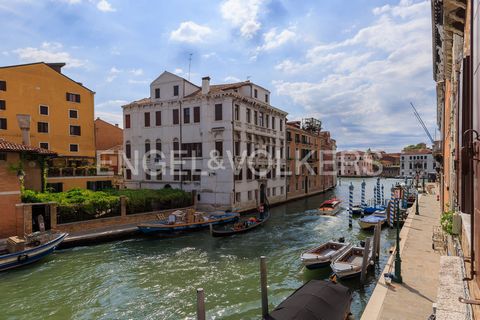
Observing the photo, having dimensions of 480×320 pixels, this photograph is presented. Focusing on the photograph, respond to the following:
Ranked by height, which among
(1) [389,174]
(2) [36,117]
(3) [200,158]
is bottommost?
(1) [389,174]

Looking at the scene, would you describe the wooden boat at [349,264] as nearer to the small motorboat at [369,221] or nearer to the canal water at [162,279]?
the canal water at [162,279]

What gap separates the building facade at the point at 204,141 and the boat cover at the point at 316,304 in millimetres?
19655

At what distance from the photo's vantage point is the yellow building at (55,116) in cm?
2823

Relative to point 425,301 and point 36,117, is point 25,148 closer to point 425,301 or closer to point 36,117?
point 36,117

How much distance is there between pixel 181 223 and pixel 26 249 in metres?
9.47

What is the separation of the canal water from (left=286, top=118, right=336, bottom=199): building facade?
21.7 meters

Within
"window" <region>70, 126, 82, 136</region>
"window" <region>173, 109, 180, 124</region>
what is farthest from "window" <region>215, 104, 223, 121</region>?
"window" <region>70, 126, 82, 136</region>

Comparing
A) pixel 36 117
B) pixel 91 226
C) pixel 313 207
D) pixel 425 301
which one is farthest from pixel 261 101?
pixel 425 301

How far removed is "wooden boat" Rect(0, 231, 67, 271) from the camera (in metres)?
14.2

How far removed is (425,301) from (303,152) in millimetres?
38159

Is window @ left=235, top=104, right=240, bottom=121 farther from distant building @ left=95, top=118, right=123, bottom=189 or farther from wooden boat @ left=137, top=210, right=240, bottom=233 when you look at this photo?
distant building @ left=95, top=118, right=123, bottom=189

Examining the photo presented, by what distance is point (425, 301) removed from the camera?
9414 mm

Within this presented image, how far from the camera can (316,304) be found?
7863 mm

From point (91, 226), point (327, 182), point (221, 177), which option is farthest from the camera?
point (327, 182)
